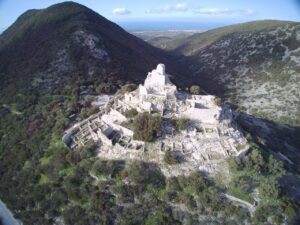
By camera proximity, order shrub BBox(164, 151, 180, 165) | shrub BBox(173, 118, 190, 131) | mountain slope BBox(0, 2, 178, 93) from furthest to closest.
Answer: mountain slope BBox(0, 2, 178, 93), shrub BBox(173, 118, 190, 131), shrub BBox(164, 151, 180, 165)

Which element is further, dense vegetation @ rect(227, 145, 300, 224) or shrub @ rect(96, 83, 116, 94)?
shrub @ rect(96, 83, 116, 94)

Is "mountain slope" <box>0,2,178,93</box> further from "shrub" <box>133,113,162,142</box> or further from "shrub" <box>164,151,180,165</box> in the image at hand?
"shrub" <box>164,151,180,165</box>

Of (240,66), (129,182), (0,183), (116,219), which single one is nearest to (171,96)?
(129,182)

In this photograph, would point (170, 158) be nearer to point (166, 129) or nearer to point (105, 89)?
point (166, 129)

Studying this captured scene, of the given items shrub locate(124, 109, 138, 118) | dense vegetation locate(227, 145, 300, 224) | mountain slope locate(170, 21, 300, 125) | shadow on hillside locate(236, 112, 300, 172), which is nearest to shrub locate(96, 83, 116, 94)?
shrub locate(124, 109, 138, 118)

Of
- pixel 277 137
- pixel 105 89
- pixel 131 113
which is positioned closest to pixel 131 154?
pixel 131 113

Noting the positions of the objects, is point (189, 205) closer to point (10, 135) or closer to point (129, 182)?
point (129, 182)
